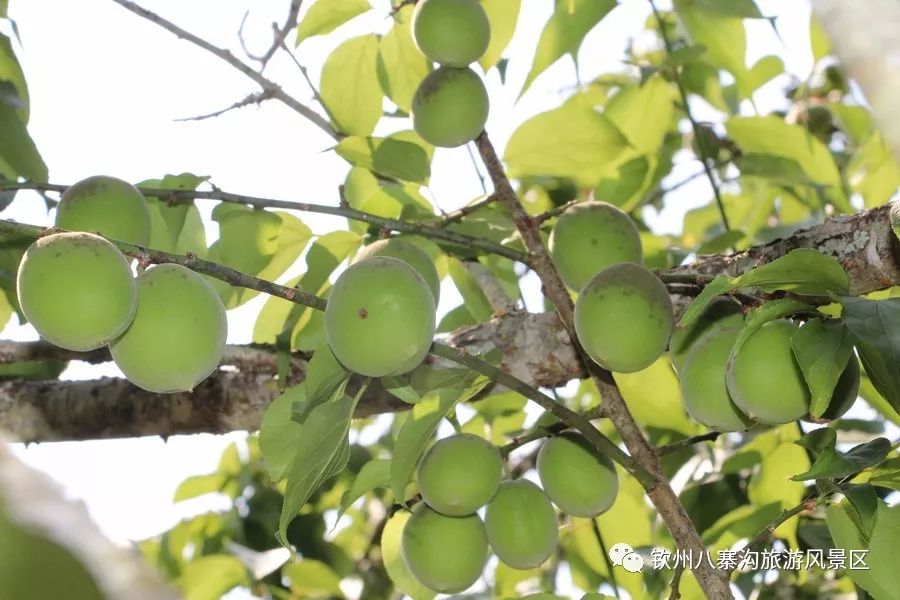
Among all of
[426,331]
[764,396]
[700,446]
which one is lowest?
[700,446]

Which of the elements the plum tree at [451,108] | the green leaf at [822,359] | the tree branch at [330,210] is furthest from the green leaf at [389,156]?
the green leaf at [822,359]

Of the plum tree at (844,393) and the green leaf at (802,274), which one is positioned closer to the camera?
the green leaf at (802,274)

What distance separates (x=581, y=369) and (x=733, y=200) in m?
1.77

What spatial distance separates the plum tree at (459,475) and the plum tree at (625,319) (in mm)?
318

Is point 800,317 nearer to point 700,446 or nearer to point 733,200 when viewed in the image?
point 700,446

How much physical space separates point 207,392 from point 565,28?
114 centimetres

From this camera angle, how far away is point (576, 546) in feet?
7.63

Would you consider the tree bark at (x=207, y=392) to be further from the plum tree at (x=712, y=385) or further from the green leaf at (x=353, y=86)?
the green leaf at (x=353, y=86)

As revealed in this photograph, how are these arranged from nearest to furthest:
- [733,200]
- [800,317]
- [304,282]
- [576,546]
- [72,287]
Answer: [72,287]
[800,317]
[304,282]
[576,546]
[733,200]

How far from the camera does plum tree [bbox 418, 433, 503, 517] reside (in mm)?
1623

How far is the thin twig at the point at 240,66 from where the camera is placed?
176 centimetres

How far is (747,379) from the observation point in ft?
4.38

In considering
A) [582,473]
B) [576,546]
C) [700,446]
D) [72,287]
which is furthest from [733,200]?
[72,287]

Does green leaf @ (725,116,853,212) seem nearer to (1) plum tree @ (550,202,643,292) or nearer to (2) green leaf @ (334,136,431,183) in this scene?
(1) plum tree @ (550,202,643,292)
